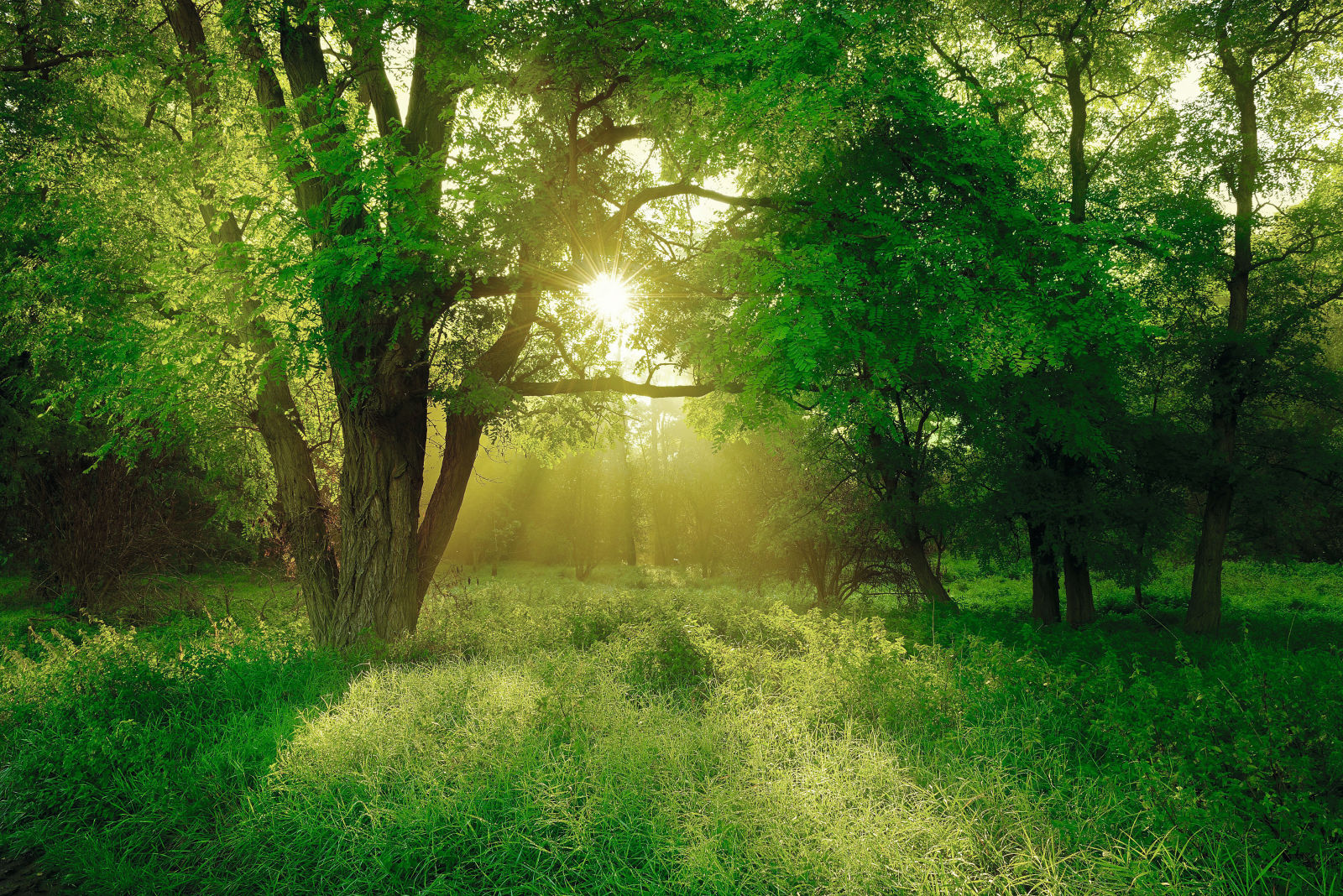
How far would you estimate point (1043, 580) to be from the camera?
1341 centimetres

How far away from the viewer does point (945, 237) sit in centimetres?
535

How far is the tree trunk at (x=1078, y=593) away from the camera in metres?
13.0

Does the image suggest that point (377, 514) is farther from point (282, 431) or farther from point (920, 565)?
point (920, 565)

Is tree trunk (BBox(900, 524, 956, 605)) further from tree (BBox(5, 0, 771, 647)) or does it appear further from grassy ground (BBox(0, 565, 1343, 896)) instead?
tree (BBox(5, 0, 771, 647))

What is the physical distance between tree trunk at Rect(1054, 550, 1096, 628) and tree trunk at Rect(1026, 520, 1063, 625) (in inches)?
9.8

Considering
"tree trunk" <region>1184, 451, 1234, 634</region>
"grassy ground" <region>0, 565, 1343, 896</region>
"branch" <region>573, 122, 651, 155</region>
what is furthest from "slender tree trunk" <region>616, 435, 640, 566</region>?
"grassy ground" <region>0, 565, 1343, 896</region>

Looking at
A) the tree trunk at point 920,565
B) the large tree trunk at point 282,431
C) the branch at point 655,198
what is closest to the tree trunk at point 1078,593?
the tree trunk at point 920,565

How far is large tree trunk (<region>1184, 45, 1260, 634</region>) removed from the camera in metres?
12.2

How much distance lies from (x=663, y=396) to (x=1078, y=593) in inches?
369

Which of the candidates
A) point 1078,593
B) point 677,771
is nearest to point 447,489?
point 677,771

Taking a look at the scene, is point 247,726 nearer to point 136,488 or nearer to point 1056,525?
point 136,488

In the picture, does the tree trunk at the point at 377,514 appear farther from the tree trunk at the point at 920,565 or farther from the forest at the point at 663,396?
the tree trunk at the point at 920,565

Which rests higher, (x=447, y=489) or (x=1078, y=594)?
(x=447, y=489)

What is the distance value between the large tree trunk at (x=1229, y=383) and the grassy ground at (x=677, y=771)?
19.9 feet
